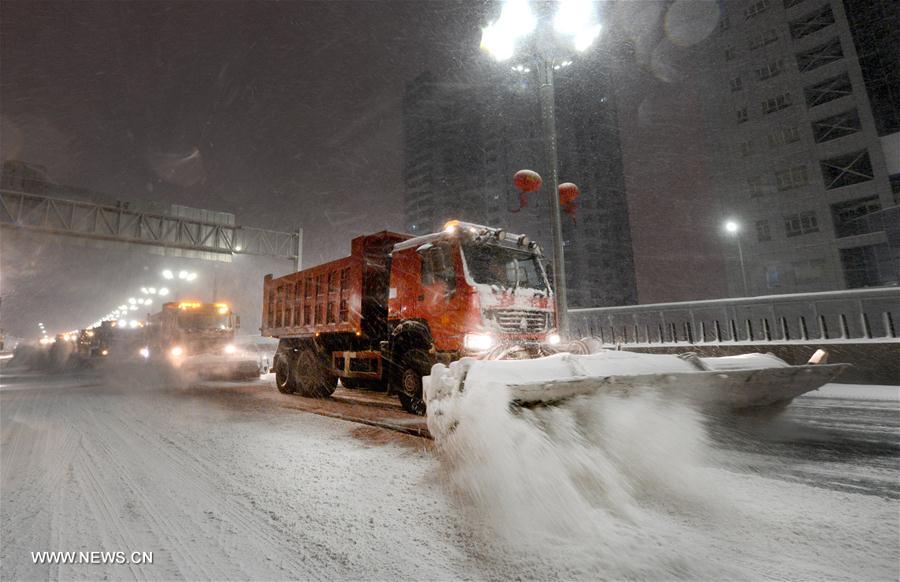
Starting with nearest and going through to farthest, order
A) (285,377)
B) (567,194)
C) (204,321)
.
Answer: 1. (567,194)
2. (285,377)
3. (204,321)

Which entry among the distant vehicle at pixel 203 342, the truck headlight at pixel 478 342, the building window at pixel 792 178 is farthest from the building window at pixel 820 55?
the distant vehicle at pixel 203 342

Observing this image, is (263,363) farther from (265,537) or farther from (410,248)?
(265,537)

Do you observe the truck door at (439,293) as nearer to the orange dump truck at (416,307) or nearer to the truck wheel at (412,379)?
the orange dump truck at (416,307)

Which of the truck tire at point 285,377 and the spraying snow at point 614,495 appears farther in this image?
the truck tire at point 285,377

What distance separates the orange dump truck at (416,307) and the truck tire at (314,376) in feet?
0.08

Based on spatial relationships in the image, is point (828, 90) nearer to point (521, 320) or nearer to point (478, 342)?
point (521, 320)

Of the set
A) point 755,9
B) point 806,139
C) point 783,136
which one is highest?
point 755,9

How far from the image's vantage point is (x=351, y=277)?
8742 millimetres

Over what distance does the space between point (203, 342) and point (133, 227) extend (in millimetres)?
13062

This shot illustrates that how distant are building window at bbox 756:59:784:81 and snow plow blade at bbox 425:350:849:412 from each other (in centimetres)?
4250

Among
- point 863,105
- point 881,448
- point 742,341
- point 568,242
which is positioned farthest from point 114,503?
point 568,242

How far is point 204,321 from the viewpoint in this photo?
16500 millimetres

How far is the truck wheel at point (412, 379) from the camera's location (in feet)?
22.4

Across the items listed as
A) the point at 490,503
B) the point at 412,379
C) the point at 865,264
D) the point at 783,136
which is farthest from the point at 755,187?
the point at 490,503
